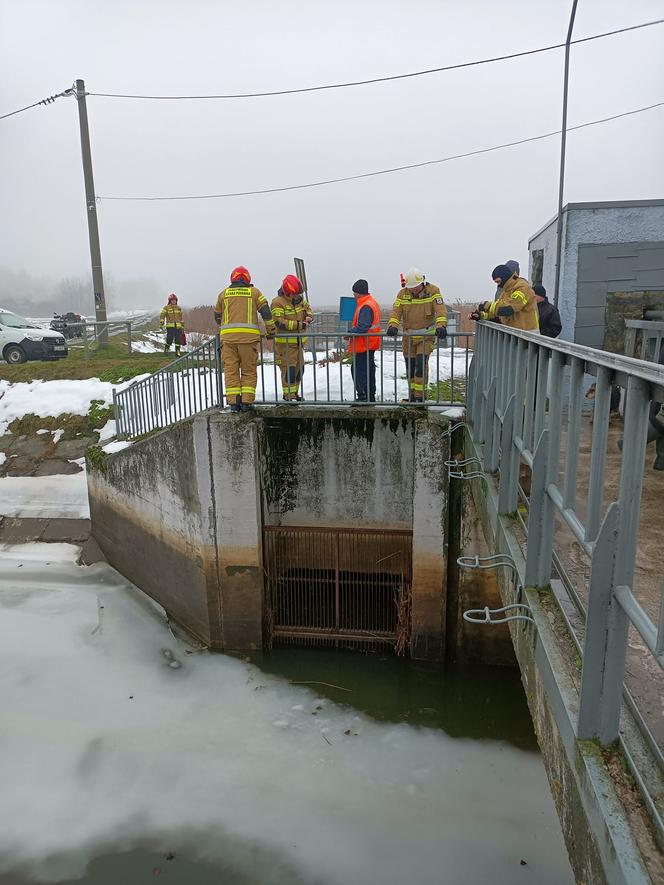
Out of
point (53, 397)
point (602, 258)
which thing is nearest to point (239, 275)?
point (602, 258)

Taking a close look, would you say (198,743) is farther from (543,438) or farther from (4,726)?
(543,438)

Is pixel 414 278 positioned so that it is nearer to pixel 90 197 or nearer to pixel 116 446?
pixel 116 446

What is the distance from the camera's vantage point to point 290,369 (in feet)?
25.8

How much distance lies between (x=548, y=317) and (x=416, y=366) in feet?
5.75

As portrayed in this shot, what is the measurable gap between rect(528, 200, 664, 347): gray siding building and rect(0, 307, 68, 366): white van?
519 inches

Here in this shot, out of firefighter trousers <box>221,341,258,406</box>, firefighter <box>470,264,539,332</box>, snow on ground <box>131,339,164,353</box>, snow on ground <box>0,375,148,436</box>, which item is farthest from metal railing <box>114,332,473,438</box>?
snow on ground <box>131,339,164,353</box>

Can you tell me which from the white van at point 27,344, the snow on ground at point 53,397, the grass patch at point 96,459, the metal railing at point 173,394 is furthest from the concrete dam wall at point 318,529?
the white van at point 27,344

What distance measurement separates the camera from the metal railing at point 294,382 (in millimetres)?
7285

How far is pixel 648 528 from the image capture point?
3676 mm

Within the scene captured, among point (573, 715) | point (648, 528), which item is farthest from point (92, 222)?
point (573, 715)

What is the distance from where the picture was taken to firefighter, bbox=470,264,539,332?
6344mm

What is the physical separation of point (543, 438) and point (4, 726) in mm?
6408

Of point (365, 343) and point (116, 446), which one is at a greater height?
point (365, 343)

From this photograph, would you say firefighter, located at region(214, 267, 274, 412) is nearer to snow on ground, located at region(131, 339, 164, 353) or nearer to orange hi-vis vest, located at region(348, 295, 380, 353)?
orange hi-vis vest, located at region(348, 295, 380, 353)
